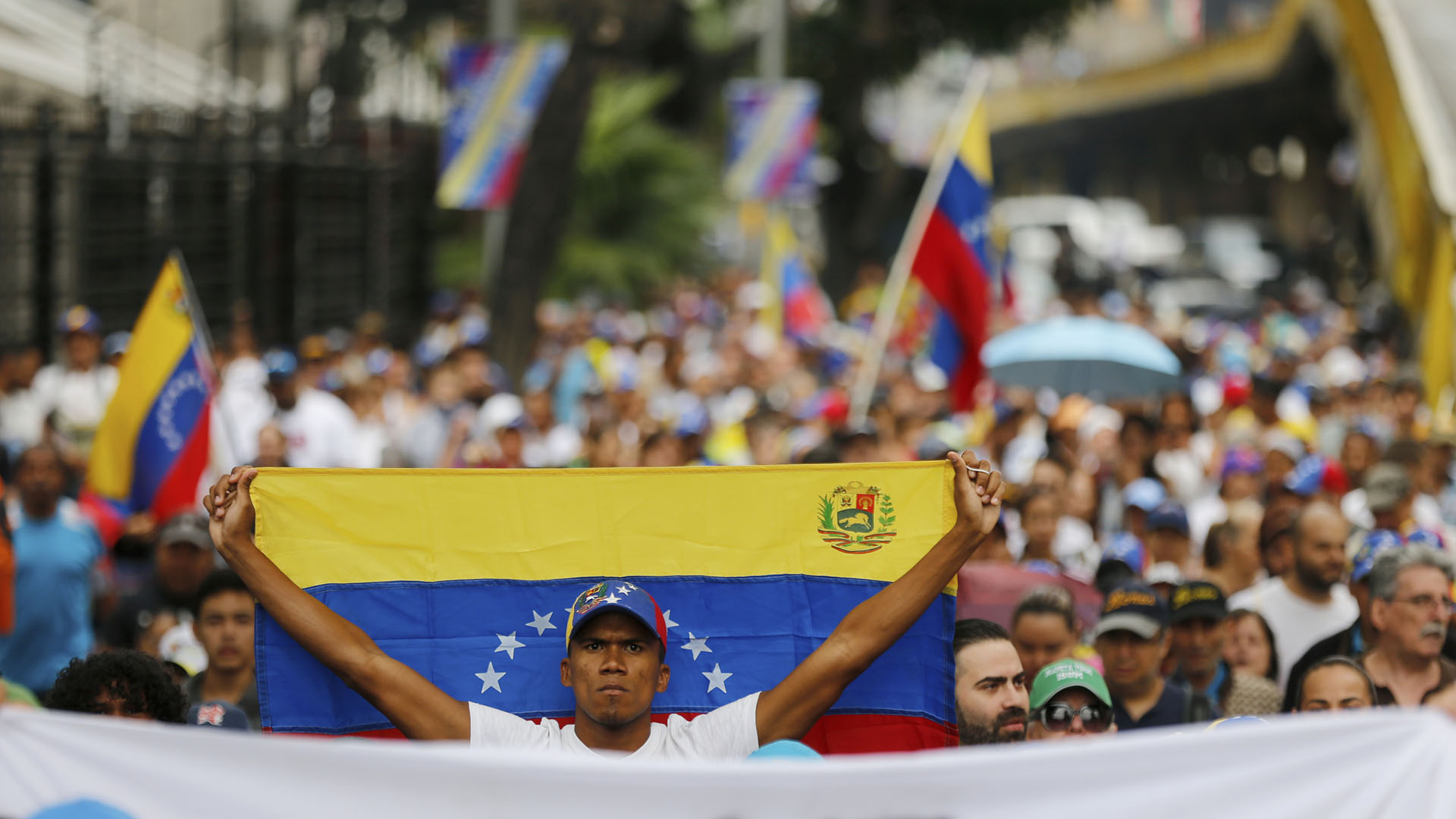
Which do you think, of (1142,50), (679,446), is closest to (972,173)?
(679,446)

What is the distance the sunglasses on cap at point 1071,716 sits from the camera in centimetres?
512

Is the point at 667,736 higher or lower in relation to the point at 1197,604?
lower

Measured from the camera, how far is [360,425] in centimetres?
1230

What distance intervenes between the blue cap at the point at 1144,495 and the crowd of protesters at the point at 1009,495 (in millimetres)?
24

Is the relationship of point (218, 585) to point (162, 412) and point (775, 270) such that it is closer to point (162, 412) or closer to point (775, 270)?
point (162, 412)

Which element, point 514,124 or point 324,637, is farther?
point 514,124

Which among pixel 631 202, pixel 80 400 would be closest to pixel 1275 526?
pixel 80 400

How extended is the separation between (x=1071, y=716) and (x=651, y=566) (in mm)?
1238

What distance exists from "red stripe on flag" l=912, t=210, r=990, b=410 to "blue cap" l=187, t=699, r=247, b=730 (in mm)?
7207

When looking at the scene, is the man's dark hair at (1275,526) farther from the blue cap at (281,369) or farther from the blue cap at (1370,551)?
the blue cap at (281,369)

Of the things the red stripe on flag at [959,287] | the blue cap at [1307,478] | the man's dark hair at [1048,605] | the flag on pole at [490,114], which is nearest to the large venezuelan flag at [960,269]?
the red stripe on flag at [959,287]

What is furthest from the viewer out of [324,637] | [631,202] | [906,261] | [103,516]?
[631,202]

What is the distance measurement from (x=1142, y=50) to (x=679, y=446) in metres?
80.9

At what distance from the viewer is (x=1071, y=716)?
5125 mm
